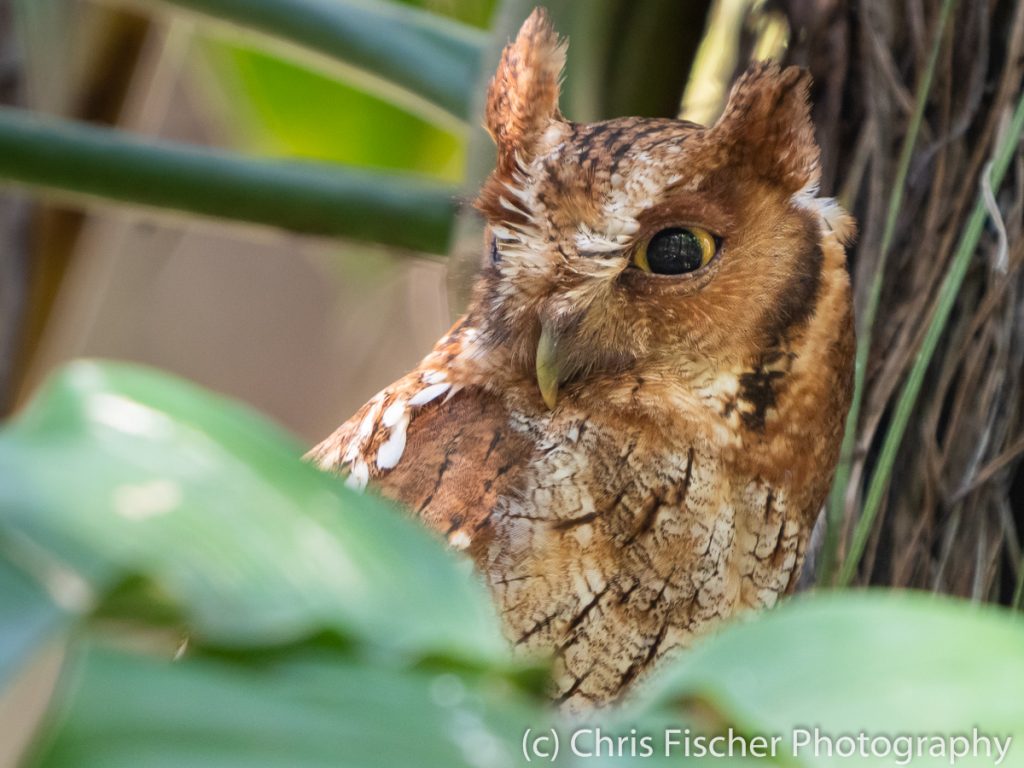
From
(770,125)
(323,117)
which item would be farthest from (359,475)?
(323,117)

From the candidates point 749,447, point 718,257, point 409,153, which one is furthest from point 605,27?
point 409,153

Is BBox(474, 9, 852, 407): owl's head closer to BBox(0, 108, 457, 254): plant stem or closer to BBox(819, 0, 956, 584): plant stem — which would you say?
BBox(819, 0, 956, 584): plant stem

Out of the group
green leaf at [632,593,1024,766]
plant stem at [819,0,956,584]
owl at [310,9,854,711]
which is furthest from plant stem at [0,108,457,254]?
green leaf at [632,593,1024,766]

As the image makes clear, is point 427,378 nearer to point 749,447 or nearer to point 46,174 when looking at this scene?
point 749,447

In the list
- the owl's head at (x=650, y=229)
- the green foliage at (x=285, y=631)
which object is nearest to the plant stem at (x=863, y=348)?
the owl's head at (x=650, y=229)

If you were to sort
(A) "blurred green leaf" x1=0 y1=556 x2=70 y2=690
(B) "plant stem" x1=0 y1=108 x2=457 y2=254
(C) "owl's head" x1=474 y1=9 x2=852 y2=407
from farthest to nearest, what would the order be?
1. (B) "plant stem" x1=0 y1=108 x2=457 y2=254
2. (C) "owl's head" x1=474 y1=9 x2=852 y2=407
3. (A) "blurred green leaf" x1=0 y1=556 x2=70 y2=690
